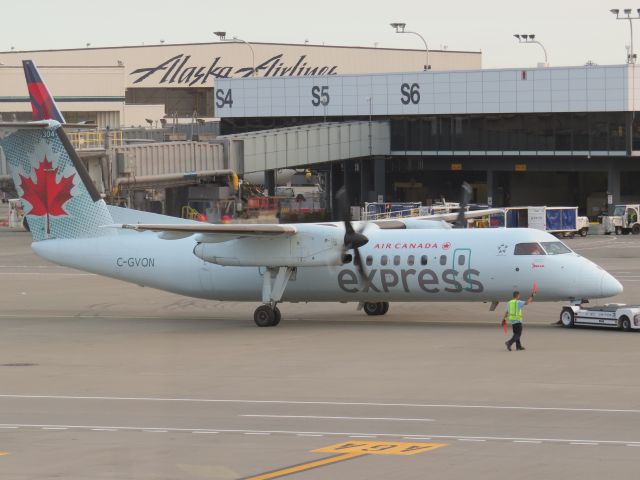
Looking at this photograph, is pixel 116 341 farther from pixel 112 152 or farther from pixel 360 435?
pixel 112 152

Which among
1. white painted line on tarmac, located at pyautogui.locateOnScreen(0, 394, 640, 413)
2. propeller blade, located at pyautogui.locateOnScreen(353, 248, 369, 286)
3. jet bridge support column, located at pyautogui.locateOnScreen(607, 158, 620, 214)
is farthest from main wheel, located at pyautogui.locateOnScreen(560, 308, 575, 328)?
jet bridge support column, located at pyautogui.locateOnScreen(607, 158, 620, 214)

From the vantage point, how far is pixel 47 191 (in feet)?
116

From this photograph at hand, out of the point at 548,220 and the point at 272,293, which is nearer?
the point at 272,293

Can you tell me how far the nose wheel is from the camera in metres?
33.1

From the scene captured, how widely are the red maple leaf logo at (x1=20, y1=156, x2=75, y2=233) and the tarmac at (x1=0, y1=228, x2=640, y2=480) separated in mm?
3644

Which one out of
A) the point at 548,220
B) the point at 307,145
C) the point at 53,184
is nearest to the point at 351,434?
the point at 53,184

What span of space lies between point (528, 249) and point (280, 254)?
7102mm

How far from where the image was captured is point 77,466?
1543 cm

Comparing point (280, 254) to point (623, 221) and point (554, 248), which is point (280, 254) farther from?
point (623, 221)

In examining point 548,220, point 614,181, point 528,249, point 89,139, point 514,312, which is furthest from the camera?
point 614,181

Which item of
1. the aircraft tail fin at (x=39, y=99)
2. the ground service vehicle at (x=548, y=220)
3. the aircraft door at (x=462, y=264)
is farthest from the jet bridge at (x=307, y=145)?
the aircraft door at (x=462, y=264)

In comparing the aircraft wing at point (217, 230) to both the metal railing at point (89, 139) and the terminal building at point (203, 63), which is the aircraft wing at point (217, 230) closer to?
the metal railing at point (89, 139)

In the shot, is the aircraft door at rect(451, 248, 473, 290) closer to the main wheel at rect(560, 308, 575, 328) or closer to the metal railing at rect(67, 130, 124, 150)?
the main wheel at rect(560, 308, 575, 328)

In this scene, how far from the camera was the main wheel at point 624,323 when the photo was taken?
3007cm
